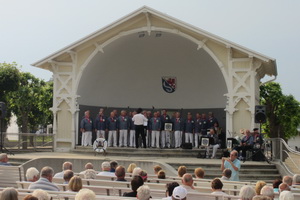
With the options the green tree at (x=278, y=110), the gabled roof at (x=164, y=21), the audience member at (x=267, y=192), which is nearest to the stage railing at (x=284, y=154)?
the gabled roof at (x=164, y=21)

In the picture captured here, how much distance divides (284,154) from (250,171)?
1426 millimetres

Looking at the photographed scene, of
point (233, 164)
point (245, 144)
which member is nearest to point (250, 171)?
point (245, 144)

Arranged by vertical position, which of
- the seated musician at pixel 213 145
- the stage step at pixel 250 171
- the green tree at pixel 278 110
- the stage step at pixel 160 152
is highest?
the green tree at pixel 278 110

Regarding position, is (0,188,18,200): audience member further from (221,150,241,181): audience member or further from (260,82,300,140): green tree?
(260,82,300,140): green tree

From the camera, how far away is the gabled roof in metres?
19.5

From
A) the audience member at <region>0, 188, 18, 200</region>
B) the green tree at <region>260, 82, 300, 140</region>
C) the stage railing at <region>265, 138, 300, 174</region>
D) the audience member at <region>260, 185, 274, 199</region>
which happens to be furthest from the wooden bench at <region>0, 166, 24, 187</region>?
the green tree at <region>260, 82, 300, 140</region>

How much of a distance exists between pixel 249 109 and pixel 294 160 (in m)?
4.55

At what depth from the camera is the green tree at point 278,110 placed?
147ft

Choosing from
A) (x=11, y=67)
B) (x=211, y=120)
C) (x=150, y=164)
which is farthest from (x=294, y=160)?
(x=11, y=67)

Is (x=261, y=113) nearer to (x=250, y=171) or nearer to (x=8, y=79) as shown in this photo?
(x=250, y=171)

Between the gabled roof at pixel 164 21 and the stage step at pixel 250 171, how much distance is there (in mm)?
4870

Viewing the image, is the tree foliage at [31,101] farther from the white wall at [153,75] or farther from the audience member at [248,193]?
the audience member at [248,193]

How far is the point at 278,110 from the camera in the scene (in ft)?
150

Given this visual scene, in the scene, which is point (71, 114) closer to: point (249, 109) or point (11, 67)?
point (249, 109)
